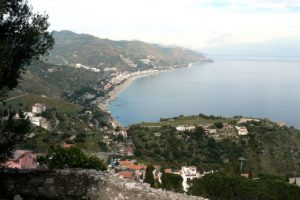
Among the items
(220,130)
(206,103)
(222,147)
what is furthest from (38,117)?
(206,103)

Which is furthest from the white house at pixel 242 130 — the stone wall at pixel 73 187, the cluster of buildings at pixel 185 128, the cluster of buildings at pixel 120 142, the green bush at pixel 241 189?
the stone wall at pixel 73 187

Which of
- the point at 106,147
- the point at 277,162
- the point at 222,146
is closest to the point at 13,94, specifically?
the point at 106,147

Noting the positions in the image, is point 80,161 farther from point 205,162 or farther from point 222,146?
point 222,146

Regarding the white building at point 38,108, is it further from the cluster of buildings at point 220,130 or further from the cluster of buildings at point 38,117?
the cluster of buildings at point 220,130

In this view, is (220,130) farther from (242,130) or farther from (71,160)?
(71,160)

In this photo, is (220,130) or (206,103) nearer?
(220,130)

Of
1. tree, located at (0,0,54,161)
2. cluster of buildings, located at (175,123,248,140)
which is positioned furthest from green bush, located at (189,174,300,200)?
cluster of buildings, located at (175,123,248,140)
